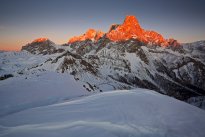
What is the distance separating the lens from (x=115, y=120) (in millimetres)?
9609

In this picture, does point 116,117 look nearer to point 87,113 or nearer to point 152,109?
point 87,113

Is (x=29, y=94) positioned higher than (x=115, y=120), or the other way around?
(x=115, y=120)

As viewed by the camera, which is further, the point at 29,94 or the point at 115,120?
the point at 29,94

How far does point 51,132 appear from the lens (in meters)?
8.10

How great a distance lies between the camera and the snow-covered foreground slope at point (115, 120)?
325 inches

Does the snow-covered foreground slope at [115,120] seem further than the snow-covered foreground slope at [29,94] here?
No

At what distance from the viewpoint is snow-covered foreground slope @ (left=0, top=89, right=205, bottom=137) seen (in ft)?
27.1

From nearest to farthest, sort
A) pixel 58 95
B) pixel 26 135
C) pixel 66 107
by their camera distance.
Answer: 1. pixel 26 135
2. pixel 66 107
3. pixel 58 95

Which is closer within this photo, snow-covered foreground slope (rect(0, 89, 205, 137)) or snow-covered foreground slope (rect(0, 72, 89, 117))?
snow-covered foreground slope (rect(0, 89, 205, 137))

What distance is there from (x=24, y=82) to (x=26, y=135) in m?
19.9

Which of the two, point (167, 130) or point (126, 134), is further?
point (167, 130)

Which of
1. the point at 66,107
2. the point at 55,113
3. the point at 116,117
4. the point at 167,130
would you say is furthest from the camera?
the point at 66,107

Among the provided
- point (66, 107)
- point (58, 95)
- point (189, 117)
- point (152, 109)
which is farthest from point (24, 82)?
point (189, 117)

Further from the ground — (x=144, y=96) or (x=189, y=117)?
(x=144, y=96)
